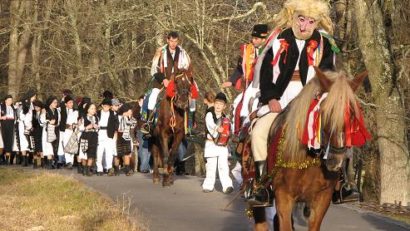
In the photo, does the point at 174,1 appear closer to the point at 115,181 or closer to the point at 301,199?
the point at 115,181

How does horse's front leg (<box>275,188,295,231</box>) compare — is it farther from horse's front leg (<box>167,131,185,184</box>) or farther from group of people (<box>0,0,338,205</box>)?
horse's front leg (<box>167,131,185,184</box>)

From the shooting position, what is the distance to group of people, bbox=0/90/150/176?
73.9ft

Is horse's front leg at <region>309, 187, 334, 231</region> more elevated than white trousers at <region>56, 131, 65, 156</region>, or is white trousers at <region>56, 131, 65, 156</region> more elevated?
white trousers at <region>56, 131, 65, 156</region>

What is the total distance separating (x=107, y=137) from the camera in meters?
22.5

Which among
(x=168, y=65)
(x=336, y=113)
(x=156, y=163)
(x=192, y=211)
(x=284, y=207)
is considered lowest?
(x=192, y=211)

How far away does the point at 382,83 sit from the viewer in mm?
19828

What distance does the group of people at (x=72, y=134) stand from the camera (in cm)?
2253

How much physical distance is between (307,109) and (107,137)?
14.1 meters

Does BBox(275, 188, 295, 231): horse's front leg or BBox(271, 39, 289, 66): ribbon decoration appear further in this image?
BBox(271, 39, 289, 66): ribbon decoration

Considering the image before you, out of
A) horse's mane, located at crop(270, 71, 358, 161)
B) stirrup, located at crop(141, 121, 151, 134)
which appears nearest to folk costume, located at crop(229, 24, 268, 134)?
stirrup, located at crop(141, 121, 151, 134)

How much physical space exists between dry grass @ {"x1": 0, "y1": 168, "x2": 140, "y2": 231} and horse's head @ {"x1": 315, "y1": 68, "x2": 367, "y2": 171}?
386 cm

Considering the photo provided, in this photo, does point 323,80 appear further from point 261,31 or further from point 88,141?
point 88,141

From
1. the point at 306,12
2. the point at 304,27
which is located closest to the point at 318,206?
the point at 304,27

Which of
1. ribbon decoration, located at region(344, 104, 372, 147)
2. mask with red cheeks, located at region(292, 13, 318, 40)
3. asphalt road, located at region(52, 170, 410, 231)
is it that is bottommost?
asphalt road, located at region(52, 170, 410, 231)
